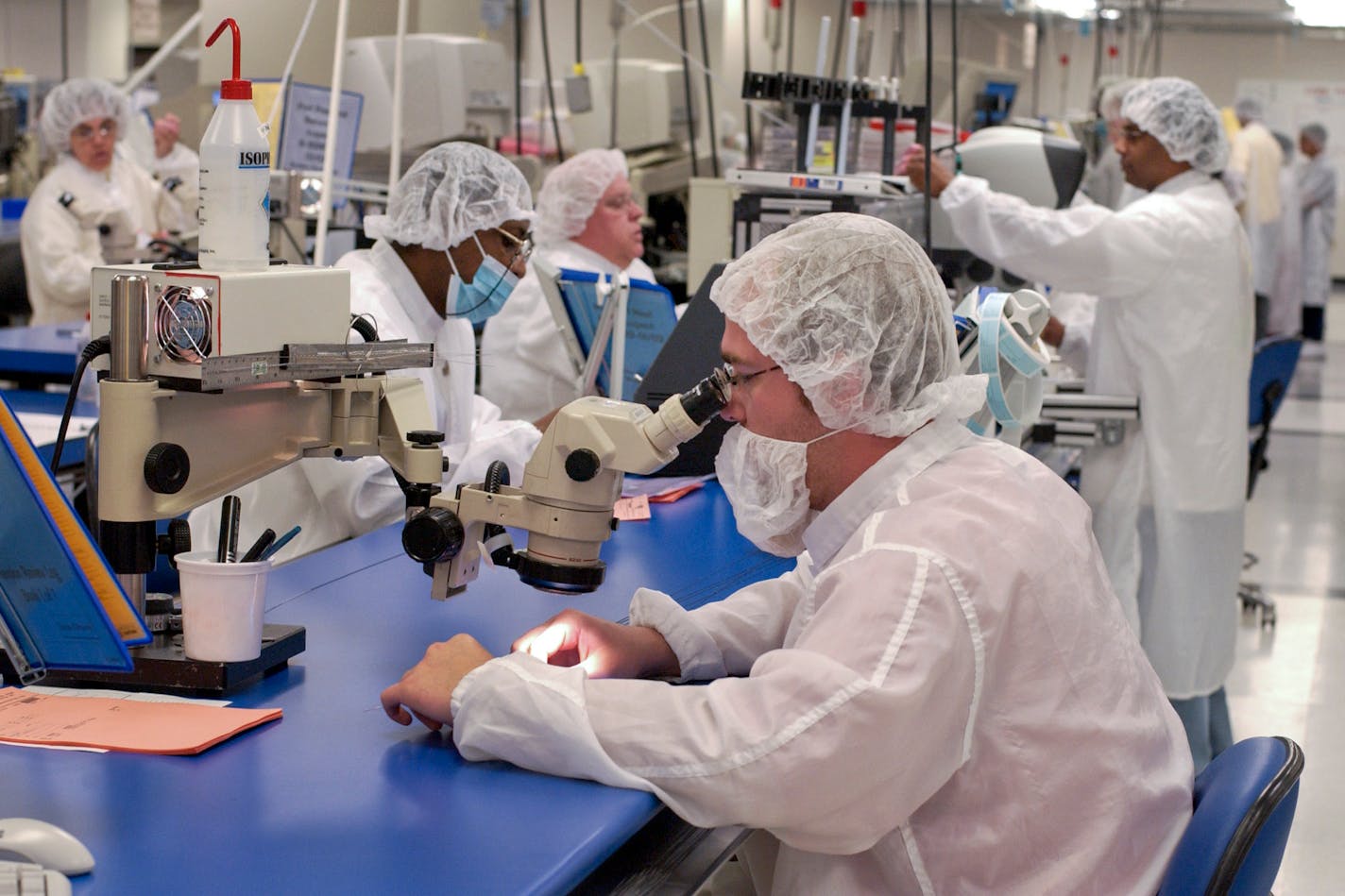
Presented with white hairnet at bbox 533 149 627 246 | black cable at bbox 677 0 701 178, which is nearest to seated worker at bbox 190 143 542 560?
white hairnet at bbox 533 149 627 246

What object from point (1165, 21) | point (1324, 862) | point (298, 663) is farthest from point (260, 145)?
point (1165, 21)

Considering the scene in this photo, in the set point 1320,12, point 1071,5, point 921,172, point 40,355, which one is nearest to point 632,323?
point 921,172

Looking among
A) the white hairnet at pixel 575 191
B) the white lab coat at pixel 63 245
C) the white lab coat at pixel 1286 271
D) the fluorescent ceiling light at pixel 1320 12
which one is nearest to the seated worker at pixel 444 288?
the white hairnet at pixel 575 191

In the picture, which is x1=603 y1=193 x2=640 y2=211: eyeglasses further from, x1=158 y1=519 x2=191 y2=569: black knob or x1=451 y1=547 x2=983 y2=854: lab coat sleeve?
x1=451 y1=547 x2=983 y2=854: lab coat sleeve

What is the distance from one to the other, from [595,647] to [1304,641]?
11.4ft

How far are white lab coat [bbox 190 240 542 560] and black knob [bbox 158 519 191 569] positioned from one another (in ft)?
1.95

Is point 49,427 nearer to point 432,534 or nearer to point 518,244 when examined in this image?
point 518,244

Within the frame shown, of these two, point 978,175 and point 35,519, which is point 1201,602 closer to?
point 978,175

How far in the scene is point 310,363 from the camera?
1.39 metres

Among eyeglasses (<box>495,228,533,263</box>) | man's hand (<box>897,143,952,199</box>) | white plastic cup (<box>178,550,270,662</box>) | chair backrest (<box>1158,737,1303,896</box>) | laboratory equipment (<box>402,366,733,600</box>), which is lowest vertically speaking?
chair backrest (<box>1158,737,1303,896</box>)

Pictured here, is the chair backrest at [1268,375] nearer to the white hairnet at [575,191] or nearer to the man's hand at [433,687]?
the white hairnet at [575,191]

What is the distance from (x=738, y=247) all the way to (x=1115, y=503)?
1120 millimetres

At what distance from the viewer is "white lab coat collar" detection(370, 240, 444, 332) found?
2.49 metres

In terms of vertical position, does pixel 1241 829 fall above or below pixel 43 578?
below
